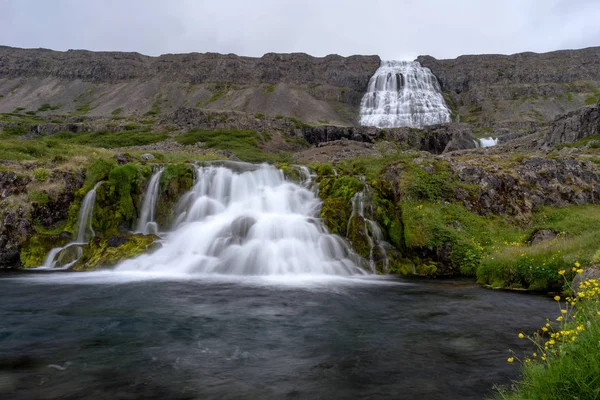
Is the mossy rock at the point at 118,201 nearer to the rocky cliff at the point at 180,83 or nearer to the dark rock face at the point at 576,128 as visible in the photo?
the dark rock face at the point at 576,128

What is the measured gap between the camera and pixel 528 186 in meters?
23.2

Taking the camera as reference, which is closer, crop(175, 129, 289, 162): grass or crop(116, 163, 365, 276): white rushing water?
crop(116, 163, 365, 276): white rushing water

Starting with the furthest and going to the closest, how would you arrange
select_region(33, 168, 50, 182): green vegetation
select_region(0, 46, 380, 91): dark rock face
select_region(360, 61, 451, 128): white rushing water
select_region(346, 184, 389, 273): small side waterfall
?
select_region(0, 46, 380, 91): dark rock face → select_region(360, 61, 451, 128): white rushing water → select_region(33, 168, 50, 182): green vegetation → select_region(346, 184, 389, 273): small side waterfall

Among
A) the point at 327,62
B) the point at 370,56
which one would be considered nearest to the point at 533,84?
the point at 370,56

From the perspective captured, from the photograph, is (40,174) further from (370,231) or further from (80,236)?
(370,231)

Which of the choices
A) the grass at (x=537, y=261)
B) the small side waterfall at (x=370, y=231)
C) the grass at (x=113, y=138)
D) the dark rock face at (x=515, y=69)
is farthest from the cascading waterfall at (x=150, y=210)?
the dark rock face at (x=515, y=69)

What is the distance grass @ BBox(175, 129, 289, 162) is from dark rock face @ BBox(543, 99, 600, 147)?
35.1 meters

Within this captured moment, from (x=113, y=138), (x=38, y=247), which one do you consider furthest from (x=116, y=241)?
(x=113, y=138)

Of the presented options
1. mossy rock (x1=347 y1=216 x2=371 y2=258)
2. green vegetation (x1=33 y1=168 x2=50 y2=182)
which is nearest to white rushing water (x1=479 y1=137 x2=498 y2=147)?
mossy rock (x1=347 y1=216 x2=371 y2=258)

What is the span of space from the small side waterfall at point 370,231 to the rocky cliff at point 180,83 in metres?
98.2

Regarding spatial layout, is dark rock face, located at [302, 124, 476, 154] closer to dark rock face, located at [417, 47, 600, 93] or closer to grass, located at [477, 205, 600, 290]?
grass, located at [477, 205, 600, 290]

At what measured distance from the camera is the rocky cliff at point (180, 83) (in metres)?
127

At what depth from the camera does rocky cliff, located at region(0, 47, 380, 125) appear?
12694 centimetres

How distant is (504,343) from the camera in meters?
8.60
